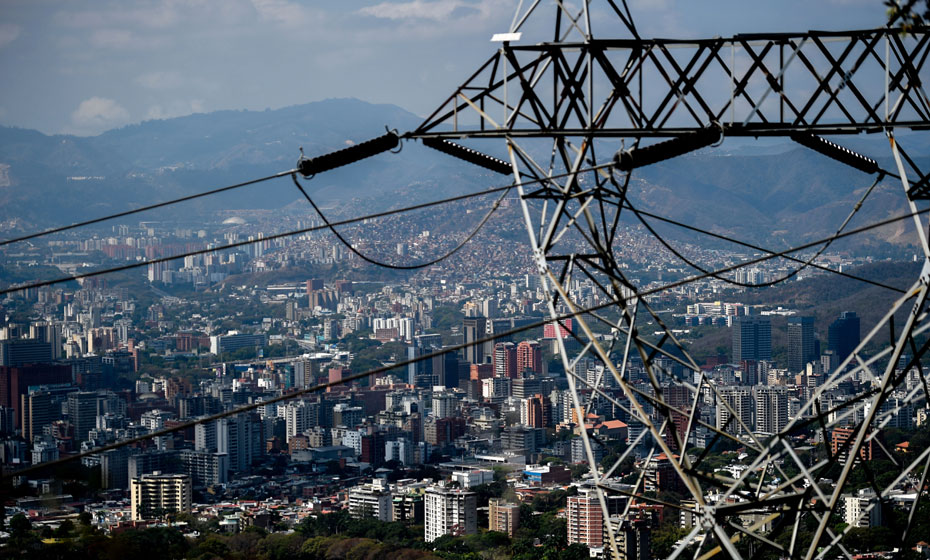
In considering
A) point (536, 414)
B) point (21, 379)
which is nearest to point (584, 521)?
point (536, 414)

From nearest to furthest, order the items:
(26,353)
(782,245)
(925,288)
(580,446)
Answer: (925,288)
(580,446)
(26,353)
(782,245)

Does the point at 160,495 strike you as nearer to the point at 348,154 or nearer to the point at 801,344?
the point at 348,154

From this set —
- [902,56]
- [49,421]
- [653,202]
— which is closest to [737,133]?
[902,56]

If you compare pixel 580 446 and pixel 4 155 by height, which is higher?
pixel 4 155

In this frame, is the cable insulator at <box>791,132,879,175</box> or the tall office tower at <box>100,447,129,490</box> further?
the tall office tower at <box>100,447,129,490</box>

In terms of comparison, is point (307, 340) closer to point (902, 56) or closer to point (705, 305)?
→ point (705, 305)

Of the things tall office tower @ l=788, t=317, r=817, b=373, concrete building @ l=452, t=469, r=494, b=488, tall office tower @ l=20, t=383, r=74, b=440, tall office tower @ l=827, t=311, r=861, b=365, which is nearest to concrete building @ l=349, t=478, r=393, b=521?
concrete building @ l=452, t=469, r=494, b=488

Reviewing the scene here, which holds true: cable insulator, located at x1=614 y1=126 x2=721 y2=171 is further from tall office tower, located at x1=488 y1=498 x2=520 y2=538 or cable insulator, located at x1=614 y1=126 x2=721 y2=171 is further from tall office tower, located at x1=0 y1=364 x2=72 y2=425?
tall office tower, located at x1=0 y1=364 x2=72 y2=425

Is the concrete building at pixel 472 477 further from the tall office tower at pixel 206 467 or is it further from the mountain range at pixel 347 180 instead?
the mountain range at pixel 347 180
